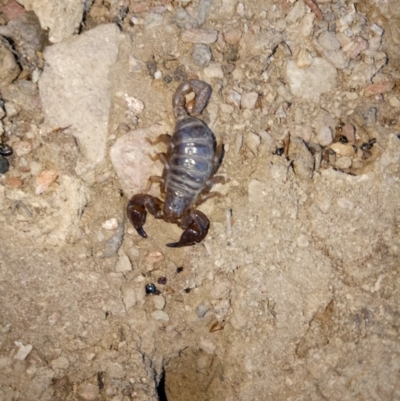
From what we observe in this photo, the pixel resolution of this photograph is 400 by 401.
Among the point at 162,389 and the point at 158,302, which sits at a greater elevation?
the point at 158,302

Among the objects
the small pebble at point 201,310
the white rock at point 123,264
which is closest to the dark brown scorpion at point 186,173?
the white rock at point 123,264

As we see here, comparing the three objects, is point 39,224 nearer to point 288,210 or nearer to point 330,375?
point 288,210

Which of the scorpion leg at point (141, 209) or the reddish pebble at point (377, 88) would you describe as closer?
the scorpion leg at point (141, 209)

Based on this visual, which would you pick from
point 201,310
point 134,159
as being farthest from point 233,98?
point 201,310

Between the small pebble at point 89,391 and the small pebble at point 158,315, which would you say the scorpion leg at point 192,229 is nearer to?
the small pebble at point 158,315

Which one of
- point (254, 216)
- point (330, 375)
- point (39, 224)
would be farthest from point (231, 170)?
point (330, 375)

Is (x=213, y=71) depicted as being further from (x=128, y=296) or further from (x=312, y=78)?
(x=128, y=296)

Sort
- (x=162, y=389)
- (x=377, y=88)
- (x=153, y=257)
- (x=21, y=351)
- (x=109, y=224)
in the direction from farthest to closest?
(x=377, y=88), (x=162, y=389), (x=153, y=257), (x=109, y=224), (x=21, y=351)
